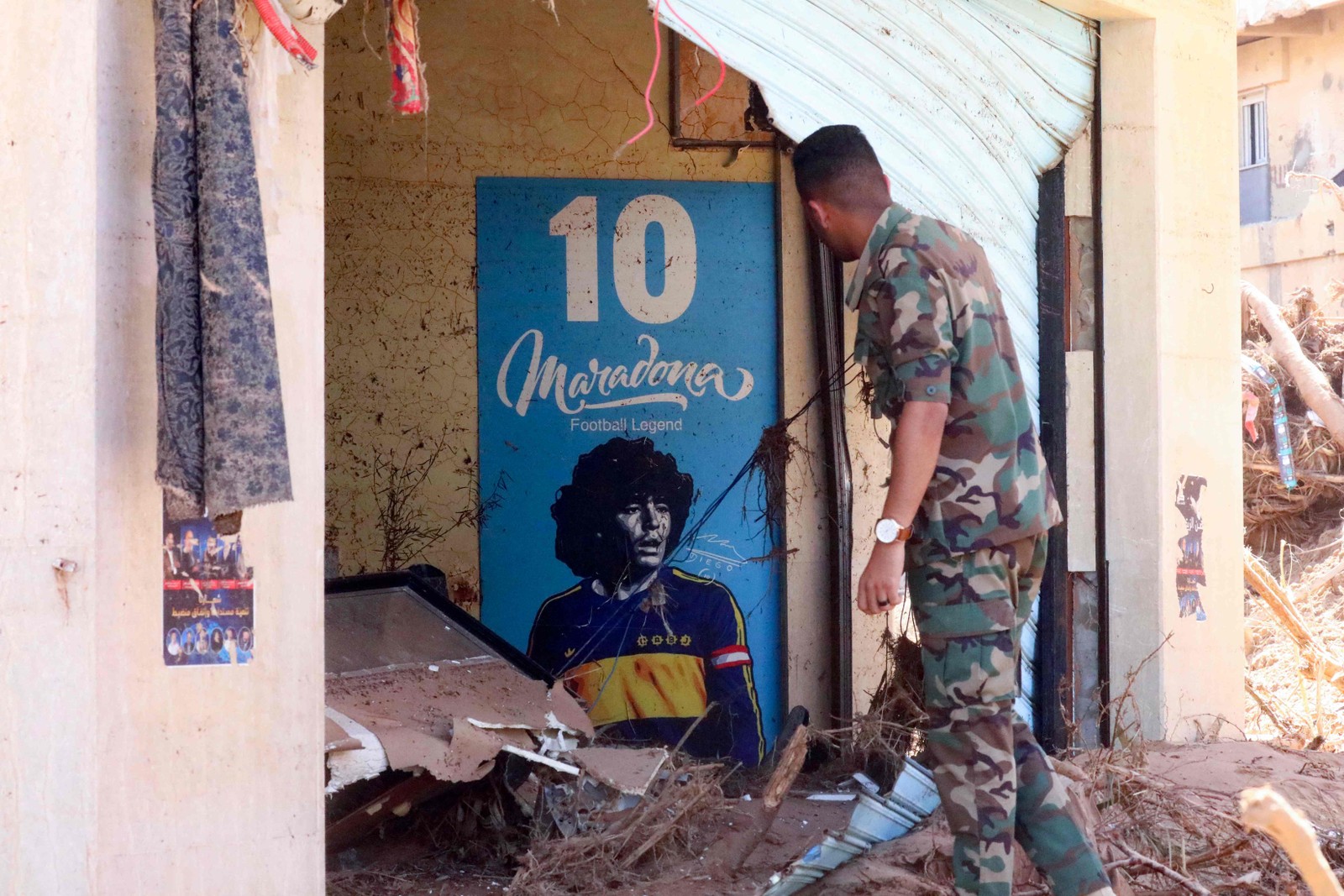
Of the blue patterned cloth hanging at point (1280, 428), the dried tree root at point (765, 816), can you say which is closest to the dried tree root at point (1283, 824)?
the dried tree root at point (765, 816)

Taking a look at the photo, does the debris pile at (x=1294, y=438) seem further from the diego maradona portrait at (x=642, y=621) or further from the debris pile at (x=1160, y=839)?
the debris pile at (x=1160, y=839)

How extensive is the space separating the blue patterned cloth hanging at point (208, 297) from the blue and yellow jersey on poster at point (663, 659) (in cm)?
354

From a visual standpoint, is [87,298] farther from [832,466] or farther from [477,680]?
[832,466]

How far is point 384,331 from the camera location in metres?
5.84

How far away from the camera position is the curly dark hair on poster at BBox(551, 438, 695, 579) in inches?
236

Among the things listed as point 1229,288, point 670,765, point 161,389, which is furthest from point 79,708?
point 1229,288

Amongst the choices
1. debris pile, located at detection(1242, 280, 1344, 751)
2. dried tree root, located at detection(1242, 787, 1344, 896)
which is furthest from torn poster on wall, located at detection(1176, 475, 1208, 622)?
debris pile, located at detection(1242, 280, 1344, 751)

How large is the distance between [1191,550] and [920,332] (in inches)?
104

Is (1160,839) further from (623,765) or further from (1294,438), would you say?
(1294,438)

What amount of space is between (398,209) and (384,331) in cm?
59

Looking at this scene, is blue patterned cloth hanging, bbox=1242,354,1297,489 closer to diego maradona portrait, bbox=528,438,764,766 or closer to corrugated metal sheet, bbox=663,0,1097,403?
diego maradona portrait, bbox=528,438,764,766

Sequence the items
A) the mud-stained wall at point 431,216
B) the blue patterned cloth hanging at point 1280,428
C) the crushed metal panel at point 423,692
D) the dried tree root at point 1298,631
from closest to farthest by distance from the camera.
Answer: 1. the crushed metal panel at point 423,692
2. the mud-stained wall at point 431,216
3. the dried tree root at point 1298,631
4. the blue patterned cloth hanging at point 1280,428

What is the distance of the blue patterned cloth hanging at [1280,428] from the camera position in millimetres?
10633

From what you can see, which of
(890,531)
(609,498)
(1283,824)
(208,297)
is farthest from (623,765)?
(1283,824)
